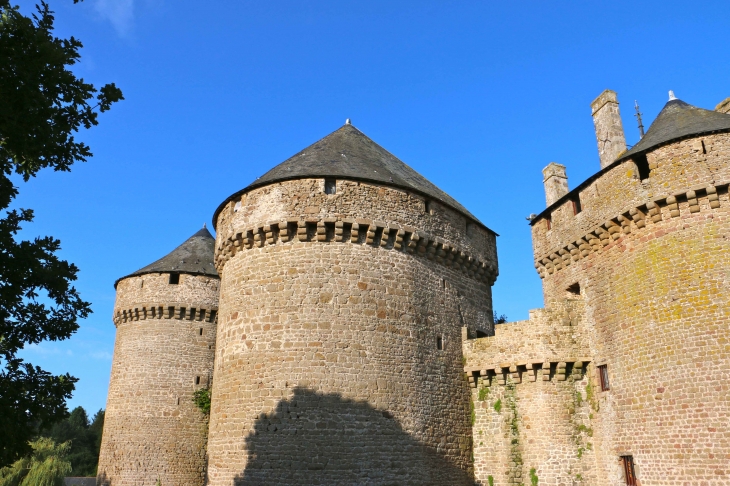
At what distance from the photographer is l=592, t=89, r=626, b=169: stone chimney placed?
51.4 ft

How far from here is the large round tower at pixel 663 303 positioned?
1059 cm

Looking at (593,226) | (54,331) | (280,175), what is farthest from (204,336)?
(593,226)

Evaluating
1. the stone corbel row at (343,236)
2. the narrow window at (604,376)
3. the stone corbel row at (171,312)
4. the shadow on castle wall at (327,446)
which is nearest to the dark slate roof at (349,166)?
the stone corbel row at (343,236)

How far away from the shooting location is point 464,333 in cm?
1448

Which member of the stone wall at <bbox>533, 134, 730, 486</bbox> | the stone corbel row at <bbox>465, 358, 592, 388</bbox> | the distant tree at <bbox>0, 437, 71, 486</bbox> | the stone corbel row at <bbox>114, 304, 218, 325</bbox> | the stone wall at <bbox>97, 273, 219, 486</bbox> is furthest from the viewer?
the stone corbel row at <bbox>114, 304, 218, 325</bbox>

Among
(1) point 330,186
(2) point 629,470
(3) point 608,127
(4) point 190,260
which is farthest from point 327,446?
(4) point 190,260

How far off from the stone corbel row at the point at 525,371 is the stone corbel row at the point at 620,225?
9.30ft

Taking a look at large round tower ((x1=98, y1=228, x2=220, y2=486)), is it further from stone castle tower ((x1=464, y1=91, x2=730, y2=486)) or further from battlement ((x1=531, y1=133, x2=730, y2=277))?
battlement ((x1=531, y1=133, x2=730, y2=277))

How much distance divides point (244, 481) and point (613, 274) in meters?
9.49

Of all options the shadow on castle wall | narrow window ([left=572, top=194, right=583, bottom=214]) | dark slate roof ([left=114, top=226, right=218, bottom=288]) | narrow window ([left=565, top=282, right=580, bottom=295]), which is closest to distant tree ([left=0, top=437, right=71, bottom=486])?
dark slate roof ([left=114, top=226, right=218, bottom=288])

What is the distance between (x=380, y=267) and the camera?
13.1 m

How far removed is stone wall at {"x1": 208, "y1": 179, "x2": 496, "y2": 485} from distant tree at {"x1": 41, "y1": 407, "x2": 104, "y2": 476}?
107 ft

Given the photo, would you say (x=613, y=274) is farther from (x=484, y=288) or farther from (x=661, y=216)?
(x=484, y=288)

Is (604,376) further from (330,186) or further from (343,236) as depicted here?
(330,186)
